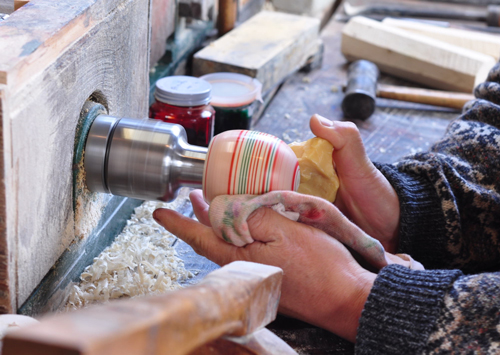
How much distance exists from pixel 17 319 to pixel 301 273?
0.39 m

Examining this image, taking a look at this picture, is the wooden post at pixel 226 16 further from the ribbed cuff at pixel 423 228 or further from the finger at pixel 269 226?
the finger at pixel 269 226

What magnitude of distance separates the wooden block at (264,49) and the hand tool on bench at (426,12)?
785 millimetres

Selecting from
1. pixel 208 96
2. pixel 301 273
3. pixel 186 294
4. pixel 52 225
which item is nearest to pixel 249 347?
pixel 186 294

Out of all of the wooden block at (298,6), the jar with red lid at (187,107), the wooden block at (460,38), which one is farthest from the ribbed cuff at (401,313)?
the wooden block at (298,6)

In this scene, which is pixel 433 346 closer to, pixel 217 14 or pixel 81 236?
pixel 81 236

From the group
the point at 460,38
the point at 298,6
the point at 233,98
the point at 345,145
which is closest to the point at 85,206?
the point at 345,145

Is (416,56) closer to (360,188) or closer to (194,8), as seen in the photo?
(194,8)

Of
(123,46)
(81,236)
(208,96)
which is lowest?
(81,236)

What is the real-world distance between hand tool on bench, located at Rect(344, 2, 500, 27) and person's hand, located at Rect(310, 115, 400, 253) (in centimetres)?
181

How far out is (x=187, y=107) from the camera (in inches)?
46.3

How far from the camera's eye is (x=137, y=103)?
107 centimetres

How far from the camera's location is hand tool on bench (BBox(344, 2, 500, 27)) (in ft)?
8.43

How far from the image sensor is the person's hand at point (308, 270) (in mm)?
787

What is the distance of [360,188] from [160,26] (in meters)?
0.88
